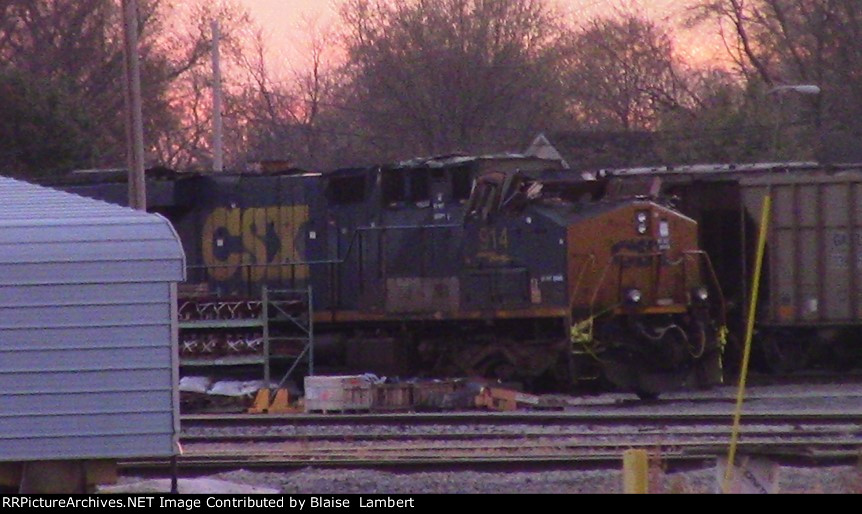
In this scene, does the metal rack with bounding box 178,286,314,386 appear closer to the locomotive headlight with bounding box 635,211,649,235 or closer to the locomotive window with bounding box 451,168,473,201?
the locomotive window with bounding box 451,168,473,201

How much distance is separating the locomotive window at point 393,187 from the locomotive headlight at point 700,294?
448 cm

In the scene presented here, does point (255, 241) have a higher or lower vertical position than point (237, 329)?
higher

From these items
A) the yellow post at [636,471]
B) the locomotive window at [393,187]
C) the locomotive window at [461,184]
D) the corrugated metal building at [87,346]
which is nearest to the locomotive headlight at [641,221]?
the locomotive window at [461,184]

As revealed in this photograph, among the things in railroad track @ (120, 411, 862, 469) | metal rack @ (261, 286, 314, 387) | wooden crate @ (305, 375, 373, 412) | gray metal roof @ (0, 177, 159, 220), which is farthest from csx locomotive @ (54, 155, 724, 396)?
gray metal roof @ (0, 177, 159, 220)

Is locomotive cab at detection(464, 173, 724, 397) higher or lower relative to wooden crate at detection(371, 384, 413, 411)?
higher

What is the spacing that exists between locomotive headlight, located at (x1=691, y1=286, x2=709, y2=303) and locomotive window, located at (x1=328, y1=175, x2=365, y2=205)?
5.14 metres

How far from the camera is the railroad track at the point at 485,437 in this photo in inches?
486

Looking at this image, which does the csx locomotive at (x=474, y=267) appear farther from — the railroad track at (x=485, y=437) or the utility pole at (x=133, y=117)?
the railroad track at (x=485, y=437)

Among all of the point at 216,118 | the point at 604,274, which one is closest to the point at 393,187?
the point at 604,274

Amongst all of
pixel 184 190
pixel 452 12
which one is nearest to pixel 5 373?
pixel 184 190

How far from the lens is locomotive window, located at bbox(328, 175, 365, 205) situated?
66.5 feet

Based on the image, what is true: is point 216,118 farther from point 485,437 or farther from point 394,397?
point 485,437

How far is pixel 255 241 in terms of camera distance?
2106cm

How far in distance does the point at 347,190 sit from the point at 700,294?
5.50 meters
